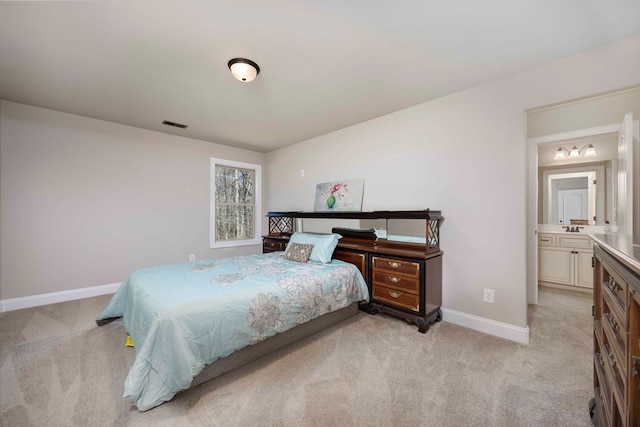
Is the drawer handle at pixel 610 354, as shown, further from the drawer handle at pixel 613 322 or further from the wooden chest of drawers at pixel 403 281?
the wooden chest of drawers at pixel 403 281

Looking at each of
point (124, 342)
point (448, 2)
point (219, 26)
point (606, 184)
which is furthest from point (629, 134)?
point (124, 342)

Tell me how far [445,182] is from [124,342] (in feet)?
11.2

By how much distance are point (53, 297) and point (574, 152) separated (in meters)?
7.35

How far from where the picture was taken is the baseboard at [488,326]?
2300 mm

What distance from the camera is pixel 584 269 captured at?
11.8 feet

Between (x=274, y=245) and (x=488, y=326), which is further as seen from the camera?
(x=274, y=245)

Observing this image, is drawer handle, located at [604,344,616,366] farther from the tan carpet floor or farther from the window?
the window

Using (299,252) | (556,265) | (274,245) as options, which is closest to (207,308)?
(299,252)

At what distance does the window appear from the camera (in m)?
4.66

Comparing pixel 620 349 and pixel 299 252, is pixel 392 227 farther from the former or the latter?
pixel 620 349

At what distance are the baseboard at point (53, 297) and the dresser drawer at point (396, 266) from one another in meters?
3.61

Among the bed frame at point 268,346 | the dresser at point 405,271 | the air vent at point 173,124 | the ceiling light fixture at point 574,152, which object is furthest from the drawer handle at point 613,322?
the air vent at point 173,124

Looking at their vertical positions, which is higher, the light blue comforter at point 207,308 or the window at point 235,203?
the window at point 235,203

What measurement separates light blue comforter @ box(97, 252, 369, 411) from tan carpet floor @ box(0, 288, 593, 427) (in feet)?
0.69
